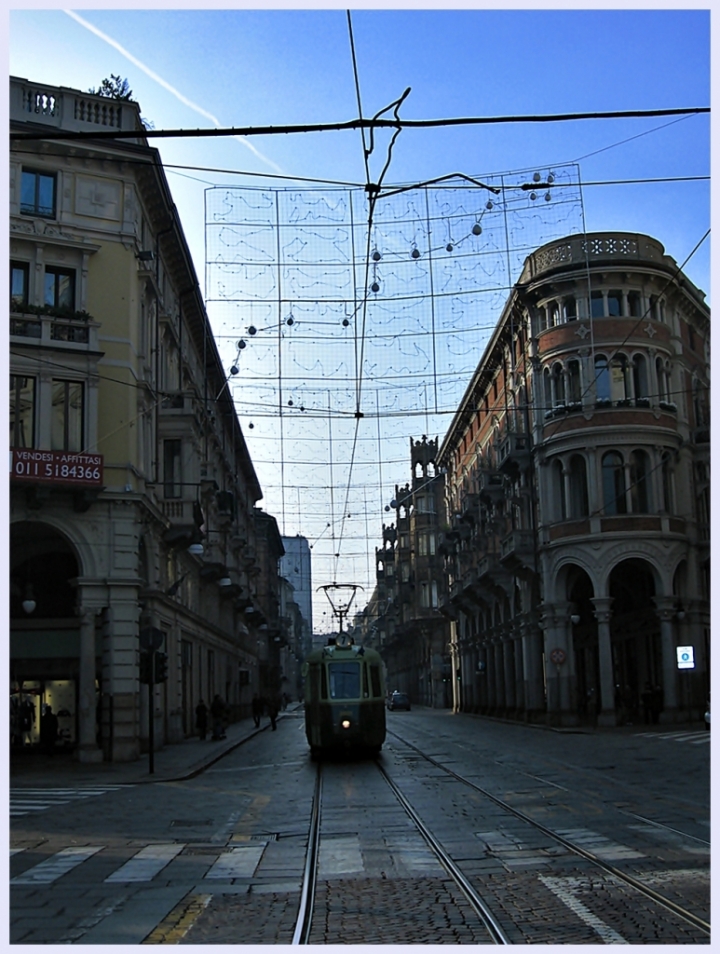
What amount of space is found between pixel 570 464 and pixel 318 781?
78.0 ft

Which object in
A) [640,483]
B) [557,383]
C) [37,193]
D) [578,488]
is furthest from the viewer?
[557,383]

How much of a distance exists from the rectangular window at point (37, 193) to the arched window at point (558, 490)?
22661 millimetres

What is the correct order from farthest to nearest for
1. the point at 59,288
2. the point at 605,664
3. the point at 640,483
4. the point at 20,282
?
the point at 640,483 < the point at 605,664 < the point at 59,288 < the point at 20,282

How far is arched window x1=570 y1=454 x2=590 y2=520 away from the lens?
4397 cm

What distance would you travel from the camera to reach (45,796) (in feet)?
69.0

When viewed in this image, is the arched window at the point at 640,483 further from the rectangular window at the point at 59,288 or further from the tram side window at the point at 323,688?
the rectangular window at the point at 59,288

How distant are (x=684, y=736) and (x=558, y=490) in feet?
42.2

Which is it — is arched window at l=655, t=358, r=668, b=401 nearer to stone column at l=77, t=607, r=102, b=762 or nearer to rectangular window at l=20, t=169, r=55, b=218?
rectangular window at l=20, t=169, r=55, b=218

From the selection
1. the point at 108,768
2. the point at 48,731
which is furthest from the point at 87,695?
the point at 48,731

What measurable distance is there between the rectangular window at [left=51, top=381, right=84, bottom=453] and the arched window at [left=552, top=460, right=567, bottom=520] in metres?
21.4

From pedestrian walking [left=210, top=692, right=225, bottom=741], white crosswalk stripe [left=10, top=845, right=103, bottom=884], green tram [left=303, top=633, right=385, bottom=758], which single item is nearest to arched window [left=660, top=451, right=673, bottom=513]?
pedestrian walking [left=210, top=692, right=225, bottom=741]

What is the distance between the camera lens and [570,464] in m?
44.2

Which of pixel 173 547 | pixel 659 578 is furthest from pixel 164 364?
pixel 659 578

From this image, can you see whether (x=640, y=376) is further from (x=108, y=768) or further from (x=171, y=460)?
(x=108, y=768)
